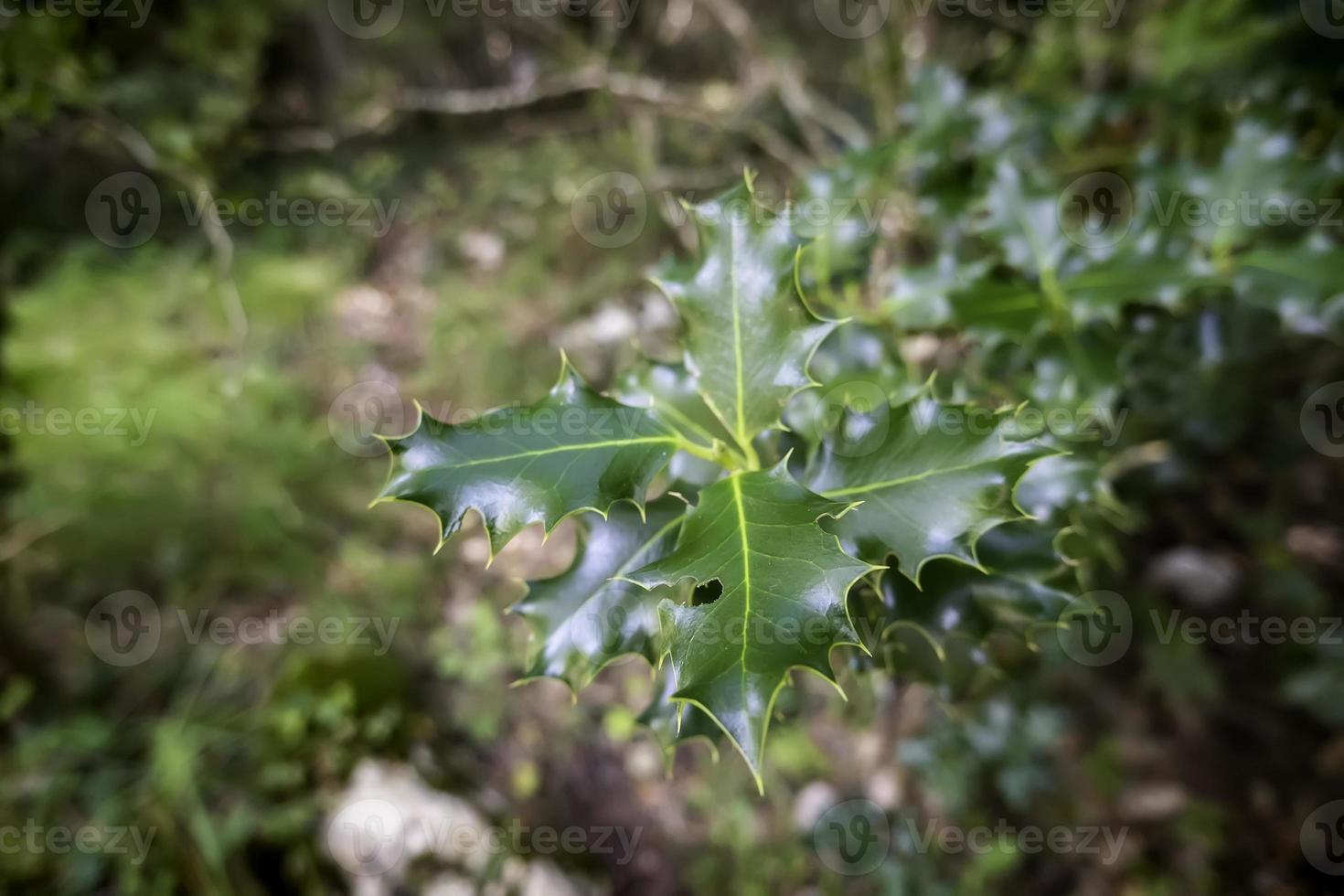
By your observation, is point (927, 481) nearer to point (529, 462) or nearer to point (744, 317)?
point (744, 317)

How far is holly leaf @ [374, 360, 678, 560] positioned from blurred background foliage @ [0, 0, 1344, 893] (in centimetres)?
43

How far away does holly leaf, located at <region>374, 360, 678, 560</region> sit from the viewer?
2.28ft

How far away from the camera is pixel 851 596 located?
82cm

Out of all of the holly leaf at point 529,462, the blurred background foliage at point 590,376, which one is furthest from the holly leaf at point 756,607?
the blurred background foliage at point 590,376

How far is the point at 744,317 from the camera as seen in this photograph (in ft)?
2.58

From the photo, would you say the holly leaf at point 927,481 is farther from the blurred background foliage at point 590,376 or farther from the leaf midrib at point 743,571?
the blurred background foliage at point 590,376

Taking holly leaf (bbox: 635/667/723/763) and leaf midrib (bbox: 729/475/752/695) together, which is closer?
leaf midrib (bbox: 729/475/752/695)

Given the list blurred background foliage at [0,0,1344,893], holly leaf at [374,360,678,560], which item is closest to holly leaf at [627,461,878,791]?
holly leaf at [374,360,678,560]

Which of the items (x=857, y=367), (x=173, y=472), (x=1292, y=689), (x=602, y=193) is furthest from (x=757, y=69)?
(x=173, y=472)

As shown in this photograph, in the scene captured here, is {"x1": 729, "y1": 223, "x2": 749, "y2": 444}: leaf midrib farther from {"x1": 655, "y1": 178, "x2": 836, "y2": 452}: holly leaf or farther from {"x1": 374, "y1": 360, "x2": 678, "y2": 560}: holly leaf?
{"x1": 374, "y1": 360, "x2": 678, "y2": 560}: holly leaf

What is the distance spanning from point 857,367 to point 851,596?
1.41ft

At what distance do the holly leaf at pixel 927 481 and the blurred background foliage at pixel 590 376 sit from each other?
268mm

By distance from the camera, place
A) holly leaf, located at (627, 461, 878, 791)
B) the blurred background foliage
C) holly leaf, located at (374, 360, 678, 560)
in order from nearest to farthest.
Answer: holly leaf, located at (627, 461, 878, 791)
holly leaf, located at (374, 360, 678, 560)
the blurred background foliage

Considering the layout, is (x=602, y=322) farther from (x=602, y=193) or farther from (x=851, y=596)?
(x=851, y=596)
